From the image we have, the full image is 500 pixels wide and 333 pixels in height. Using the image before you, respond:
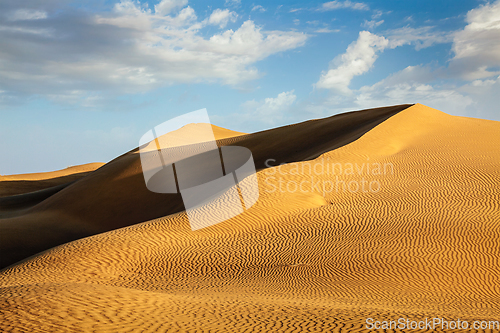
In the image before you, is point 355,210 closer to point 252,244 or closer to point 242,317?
point 252,244

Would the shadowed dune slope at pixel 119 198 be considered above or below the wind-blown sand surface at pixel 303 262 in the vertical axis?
above

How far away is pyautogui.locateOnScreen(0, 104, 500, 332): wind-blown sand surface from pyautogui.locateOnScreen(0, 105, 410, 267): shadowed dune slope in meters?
6.64

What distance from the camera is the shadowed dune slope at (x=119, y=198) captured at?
20609 mm

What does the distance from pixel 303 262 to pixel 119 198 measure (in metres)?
20.6

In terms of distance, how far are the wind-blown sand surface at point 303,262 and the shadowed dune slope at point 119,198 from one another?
664cm

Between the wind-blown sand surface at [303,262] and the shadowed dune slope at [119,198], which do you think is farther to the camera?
the shadowed dune slope at [119,198]

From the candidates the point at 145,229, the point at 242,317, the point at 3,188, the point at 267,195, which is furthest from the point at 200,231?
the point at 3,188

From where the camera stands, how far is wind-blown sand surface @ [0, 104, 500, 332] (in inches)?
260

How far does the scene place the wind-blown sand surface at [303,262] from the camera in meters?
6.60

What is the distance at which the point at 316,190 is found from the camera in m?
18.0

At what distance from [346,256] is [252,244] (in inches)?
139

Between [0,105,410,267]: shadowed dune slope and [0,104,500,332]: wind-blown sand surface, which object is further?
[0,105,410,267]: shadowed dune slope

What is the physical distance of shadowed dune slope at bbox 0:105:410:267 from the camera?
2061cm

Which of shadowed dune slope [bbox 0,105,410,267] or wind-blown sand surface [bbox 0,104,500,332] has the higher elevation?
shadowed dune slope [bbox 0,105,410,267]
